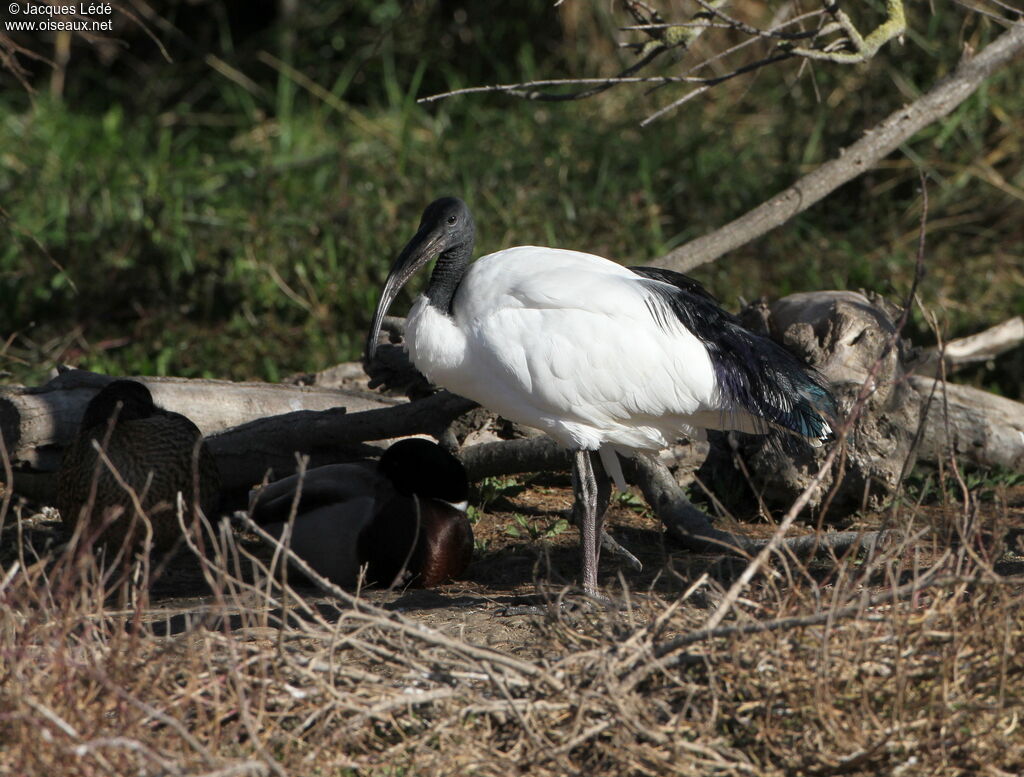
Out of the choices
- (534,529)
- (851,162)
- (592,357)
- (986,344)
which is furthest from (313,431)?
(986,344)

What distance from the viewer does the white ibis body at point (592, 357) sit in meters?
4.13

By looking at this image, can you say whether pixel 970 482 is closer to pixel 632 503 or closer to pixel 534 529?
pixel 632 503

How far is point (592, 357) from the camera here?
4.14 meters

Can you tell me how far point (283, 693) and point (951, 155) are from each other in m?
6.22

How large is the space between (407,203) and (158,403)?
2.78 metres

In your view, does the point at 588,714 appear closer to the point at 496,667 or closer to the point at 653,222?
the point at 496,667

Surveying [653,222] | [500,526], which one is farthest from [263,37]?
[500,526]

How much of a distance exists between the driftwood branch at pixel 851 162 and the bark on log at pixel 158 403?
4.80 ft

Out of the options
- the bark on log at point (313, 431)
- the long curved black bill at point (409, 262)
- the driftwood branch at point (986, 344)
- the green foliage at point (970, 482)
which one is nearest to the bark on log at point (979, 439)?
the green foliage at point (970, 482)

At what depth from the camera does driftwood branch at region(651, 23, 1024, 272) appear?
5.56 meters

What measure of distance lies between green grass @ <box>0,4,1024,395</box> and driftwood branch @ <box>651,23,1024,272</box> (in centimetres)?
93

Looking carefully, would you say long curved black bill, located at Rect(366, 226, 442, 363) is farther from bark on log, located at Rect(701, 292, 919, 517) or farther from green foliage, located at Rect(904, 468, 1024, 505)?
green foliage, located at Rect(904, 468, 1024, 505)

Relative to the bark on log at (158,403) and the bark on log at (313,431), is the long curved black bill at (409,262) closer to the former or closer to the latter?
the bark on log at (313,431)

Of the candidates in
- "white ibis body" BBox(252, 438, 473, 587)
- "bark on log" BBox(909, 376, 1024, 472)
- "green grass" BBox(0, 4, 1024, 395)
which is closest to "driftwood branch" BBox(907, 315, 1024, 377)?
"green grass" BBox(0, 4, 1024, 395)
